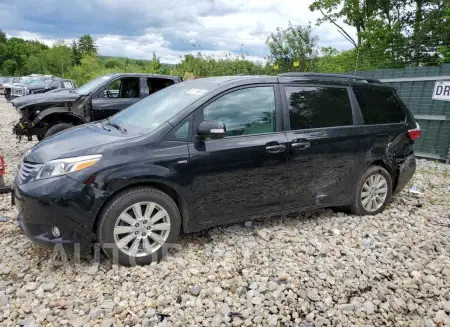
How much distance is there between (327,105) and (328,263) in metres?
1.76

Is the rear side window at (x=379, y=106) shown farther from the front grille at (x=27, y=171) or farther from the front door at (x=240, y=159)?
the front grille at (x=27, y=171)

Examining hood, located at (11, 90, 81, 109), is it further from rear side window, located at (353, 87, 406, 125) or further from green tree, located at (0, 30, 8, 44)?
green tree, located at (0, 30, 8, 44)

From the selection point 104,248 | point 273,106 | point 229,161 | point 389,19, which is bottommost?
point 104,248

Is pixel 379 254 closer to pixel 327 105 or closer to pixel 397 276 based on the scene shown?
pixel 397 276

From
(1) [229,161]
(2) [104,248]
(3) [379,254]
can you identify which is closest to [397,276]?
(3) [379,254]

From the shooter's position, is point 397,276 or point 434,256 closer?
point 397,276

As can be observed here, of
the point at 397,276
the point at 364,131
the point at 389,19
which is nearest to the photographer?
the point at 397,276

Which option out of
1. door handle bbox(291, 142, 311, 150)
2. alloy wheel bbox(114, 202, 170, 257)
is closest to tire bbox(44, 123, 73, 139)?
alloy wheel bbox(114, 202, 170, 257)

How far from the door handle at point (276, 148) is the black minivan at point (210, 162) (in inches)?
0.6

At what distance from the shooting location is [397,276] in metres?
3.26

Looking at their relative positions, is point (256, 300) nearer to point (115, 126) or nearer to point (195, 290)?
point (195, 290)

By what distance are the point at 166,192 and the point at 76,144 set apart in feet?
2.98

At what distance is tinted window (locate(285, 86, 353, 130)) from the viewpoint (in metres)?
3.86

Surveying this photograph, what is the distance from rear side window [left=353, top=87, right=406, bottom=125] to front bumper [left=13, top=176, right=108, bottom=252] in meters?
3.19
